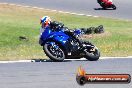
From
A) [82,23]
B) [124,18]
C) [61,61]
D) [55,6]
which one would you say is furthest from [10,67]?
[55,6]

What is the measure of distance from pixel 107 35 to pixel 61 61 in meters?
10.8

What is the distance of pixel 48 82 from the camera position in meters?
12.5

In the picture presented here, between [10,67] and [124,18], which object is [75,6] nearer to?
[124,18]

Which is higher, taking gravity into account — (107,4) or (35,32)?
(107,4)

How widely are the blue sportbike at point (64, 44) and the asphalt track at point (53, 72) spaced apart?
351 mm

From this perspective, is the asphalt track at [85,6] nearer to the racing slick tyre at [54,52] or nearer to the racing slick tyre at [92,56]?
the racing slick tyre at [92,56]

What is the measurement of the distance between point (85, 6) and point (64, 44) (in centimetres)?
2301

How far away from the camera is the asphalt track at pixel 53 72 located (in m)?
12.2

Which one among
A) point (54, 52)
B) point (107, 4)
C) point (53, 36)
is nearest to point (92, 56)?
point (54, 52)

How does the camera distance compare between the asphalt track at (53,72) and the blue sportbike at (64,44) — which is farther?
the blue sportbike at (64,44)

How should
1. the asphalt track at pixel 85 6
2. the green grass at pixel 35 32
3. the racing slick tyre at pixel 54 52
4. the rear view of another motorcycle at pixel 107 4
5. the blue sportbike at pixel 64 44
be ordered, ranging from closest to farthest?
the racing slick tyre at pixel 54 52
the blue sportbike at pixel 64 44
the green grass at pixel 35 32
the asphalt track at pixel 85 6
the rear view of another motorcycle at pixel 107 4

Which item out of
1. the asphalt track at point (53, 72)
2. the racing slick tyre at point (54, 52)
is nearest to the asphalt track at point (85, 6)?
the racing slick tyre at point (54, 52)

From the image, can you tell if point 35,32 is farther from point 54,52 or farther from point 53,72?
point 53,72

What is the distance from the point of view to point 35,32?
29.5m
